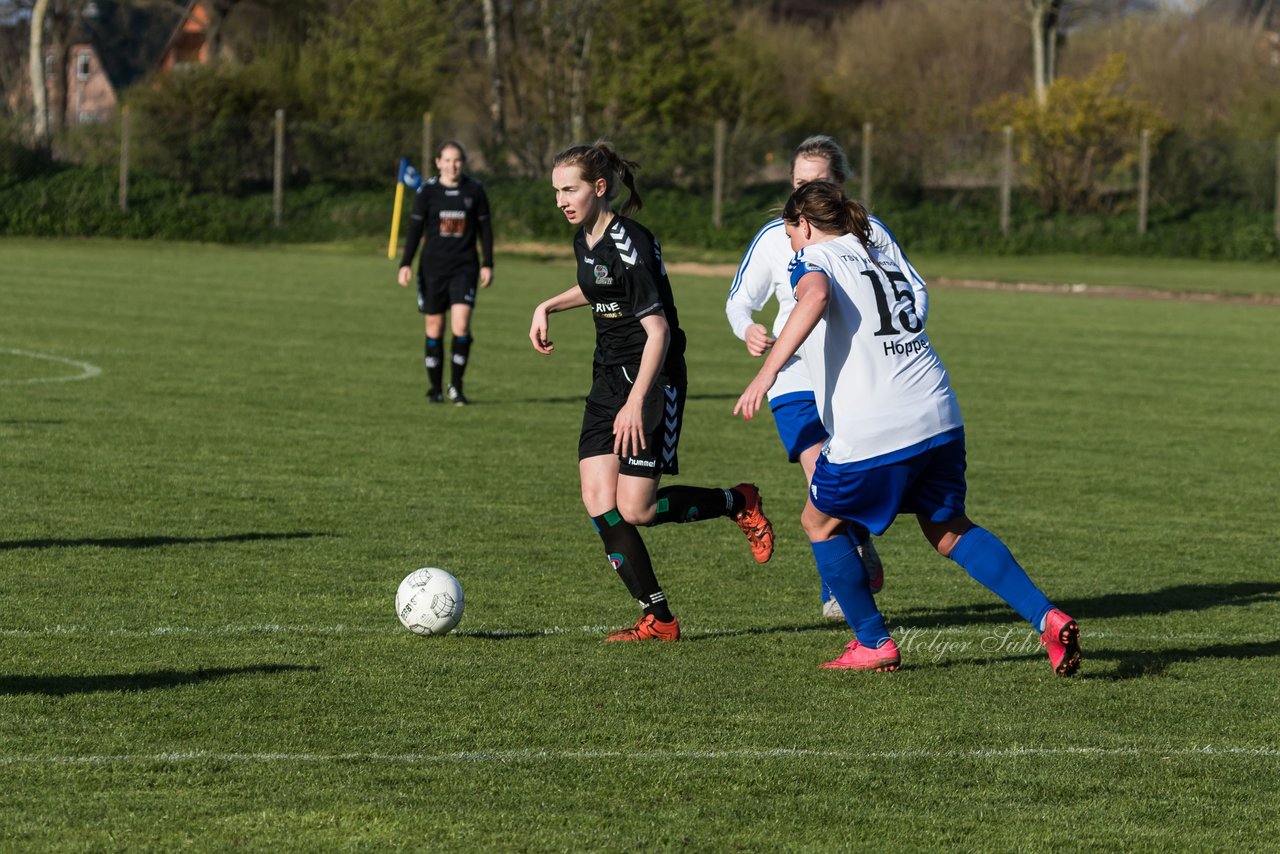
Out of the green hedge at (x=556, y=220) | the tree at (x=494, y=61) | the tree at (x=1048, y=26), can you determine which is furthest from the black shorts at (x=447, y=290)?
the tree at (x=494, y=61)

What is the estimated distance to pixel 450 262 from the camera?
14375 millimetres

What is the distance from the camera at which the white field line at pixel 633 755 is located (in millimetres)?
4801

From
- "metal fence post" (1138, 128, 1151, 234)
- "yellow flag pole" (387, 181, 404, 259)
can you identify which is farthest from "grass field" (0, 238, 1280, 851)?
"metal fence post" (1138, 128, 1151, 234)

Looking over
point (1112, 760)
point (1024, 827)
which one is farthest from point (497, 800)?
point (1112, 760)

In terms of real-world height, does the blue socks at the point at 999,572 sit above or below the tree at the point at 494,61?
below

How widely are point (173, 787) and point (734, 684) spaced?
2.05 m

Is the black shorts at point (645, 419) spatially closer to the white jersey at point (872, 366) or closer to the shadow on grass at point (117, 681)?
the white jersey at point (872, 366)

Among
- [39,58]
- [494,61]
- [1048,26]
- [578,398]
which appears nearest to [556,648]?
[578,398]

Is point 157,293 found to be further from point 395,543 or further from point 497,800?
point 497,800

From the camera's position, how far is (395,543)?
8531 millimetres

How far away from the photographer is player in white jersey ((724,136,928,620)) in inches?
282

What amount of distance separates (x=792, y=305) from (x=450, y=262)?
25.0ft

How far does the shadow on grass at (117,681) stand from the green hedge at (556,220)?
34026mm

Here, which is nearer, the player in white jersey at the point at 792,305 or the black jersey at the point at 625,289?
the black jersey at the point at 625,289
